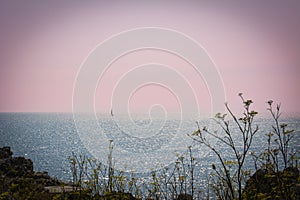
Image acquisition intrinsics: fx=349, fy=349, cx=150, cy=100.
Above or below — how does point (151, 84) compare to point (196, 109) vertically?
above

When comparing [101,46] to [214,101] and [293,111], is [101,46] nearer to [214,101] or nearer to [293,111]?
[214,101]

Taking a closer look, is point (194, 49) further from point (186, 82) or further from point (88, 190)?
point (88, 190)

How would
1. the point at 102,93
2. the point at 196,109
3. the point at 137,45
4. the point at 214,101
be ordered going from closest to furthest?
the point at 214,101 → the point at 196,109 → the point at 137,45 → the point at 102,93

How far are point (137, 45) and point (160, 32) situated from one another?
0.44 metres

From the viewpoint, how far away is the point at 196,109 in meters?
4.10

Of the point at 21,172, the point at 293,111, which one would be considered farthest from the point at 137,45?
the point at 293,111

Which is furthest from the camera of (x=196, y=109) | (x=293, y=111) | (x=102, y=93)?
(x=293, y=111)

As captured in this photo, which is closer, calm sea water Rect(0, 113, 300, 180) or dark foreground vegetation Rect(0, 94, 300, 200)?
dark foreground vegetation Rect(0, 94, 300, 200)

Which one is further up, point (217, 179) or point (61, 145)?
point (217, 179)

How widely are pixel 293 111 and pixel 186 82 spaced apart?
316 cm

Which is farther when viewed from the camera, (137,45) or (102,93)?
(102,93)

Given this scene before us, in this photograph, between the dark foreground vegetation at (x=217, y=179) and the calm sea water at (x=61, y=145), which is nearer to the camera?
the dark foreground vegetation at (x=217, y=179)

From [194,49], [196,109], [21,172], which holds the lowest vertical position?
[21,172]

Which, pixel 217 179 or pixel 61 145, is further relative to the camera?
pixel 61 145
